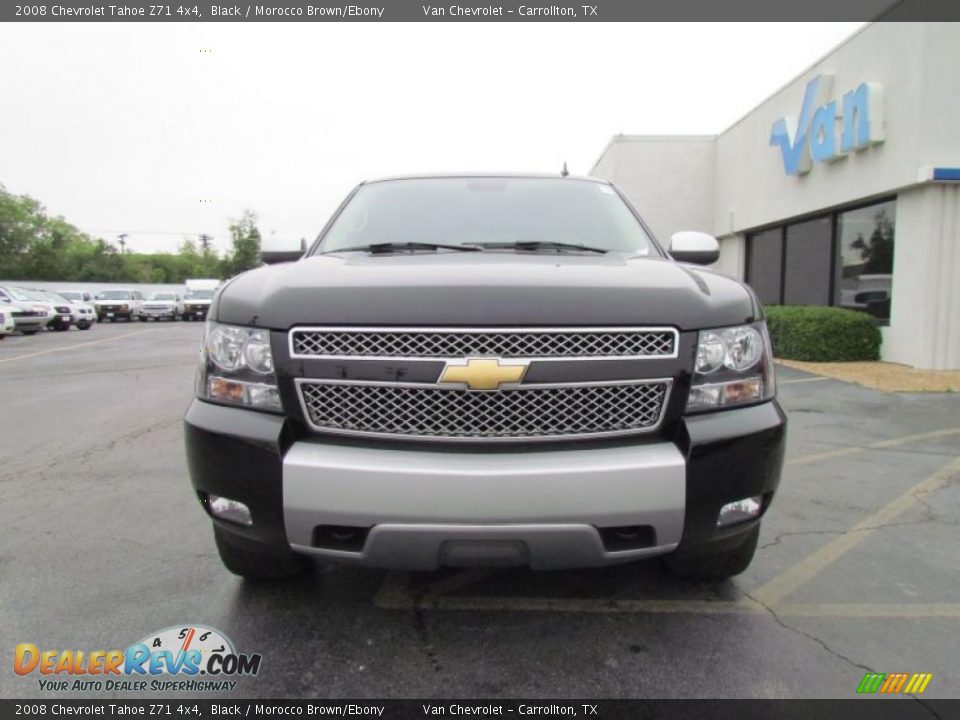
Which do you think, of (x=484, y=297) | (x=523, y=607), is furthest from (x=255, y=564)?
(x=484, y=297)

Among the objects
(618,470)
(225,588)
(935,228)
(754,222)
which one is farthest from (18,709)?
(754,222)

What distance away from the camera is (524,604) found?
2.53 m

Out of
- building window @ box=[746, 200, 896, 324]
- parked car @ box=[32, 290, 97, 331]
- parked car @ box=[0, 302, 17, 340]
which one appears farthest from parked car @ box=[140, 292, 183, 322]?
building window @ box=[746, 200, 896, 324]

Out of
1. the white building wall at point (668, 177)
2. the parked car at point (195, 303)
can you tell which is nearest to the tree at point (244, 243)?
the parked car at point (195, 303)

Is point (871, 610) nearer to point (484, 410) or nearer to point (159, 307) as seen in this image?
point (484, 410)

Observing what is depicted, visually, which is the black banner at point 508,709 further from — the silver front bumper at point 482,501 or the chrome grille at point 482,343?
the chrome grille at point 482,343

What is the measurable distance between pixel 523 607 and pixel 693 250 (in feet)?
6.24

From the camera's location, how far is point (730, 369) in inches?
81.0

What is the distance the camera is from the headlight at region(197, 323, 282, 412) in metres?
2.00

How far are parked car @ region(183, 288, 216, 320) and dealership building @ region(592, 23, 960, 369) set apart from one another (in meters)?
27.1

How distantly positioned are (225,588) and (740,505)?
2.14 metres

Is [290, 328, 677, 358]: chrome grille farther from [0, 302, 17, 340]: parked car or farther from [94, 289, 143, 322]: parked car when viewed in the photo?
[94, 289, 143, 322]: parked car

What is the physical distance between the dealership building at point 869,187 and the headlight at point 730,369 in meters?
9.54

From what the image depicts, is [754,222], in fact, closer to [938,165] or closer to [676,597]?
[938,165]
